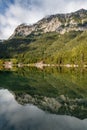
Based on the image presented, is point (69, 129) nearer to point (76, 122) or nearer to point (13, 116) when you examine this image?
point (76, 122)

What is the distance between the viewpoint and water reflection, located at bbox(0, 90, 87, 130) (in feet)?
94.7

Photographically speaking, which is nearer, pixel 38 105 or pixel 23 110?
pixel 23 110

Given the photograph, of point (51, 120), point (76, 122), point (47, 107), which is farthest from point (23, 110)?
point (76, 122)

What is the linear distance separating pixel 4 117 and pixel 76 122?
9.17 meters

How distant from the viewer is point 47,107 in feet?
133

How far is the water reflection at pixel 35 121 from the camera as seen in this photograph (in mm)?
28875

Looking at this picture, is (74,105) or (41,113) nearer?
(41,113)

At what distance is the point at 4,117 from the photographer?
3391 cm

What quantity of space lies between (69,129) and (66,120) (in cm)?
417

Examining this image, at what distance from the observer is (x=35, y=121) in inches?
1244

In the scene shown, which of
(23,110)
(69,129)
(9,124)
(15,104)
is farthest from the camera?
(15,104)

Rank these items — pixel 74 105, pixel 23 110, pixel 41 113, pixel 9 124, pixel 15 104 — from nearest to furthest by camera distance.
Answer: pixel 9 124 < pixel 41 113 < pixel 23 110 < pixel 74 105 < pixel 15 104

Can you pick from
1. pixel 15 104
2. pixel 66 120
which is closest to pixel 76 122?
pixel 66 120

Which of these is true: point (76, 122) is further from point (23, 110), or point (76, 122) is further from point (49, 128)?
point (23, 110)
